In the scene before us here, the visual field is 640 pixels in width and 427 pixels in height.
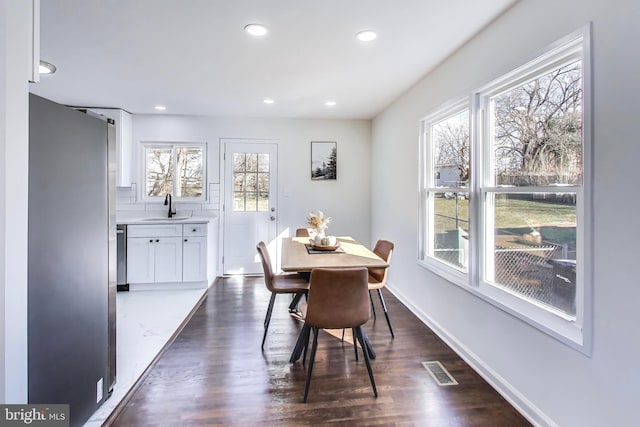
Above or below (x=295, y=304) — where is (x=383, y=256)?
above

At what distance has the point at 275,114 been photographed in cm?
481

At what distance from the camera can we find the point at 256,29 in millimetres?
2311

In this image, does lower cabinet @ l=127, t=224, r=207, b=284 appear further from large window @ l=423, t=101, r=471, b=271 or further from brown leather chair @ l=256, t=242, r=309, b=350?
large window @ l=423, t=101, r=471, b=271

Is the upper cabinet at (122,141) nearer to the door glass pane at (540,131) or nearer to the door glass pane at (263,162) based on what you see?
the door glass pane at (263,162)

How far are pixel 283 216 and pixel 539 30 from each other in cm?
387

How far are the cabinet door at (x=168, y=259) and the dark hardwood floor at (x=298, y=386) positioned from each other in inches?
52.4

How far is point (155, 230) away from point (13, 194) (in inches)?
126

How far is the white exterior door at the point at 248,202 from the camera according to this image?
5.01 meters

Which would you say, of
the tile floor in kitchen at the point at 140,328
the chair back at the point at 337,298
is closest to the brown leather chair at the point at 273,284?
the chair back at the point at 337,298

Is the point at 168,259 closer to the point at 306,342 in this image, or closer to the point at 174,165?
the point at 174,165

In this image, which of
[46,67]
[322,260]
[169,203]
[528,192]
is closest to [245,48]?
[46,67]

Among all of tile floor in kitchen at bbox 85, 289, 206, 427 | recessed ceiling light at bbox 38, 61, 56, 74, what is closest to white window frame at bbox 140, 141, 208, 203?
tile floor in kitchen at bbox 85, 289, 206, 427

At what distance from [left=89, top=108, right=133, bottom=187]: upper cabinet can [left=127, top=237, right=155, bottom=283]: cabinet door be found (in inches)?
39.1

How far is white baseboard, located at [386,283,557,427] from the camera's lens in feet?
5.98
